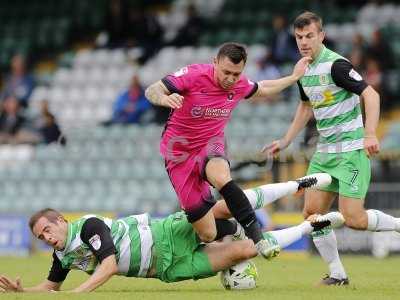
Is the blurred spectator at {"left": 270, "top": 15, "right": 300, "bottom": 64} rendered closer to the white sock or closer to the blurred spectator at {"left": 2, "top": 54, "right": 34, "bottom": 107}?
the blurred spectator at {"left": 2, "top": 54, "right": 34, "bottom": 107}

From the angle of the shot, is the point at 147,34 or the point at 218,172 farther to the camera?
the point at 147,34

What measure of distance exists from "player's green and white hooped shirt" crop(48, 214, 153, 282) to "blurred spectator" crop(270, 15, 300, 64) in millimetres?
9698

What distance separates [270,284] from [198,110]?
188cm

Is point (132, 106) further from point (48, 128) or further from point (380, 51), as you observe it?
point (380, 51)

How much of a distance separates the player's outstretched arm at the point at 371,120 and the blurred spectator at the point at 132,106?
975cm

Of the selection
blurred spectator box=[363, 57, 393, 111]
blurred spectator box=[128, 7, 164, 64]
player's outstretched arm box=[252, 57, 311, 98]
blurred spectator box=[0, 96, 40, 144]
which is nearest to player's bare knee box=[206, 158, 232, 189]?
player's outstretched arm box=[252, 57, 311, 98]

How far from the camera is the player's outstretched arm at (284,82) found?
388 inches

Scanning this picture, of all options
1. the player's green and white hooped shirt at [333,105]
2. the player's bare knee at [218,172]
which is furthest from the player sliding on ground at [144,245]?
the player's bare knee at [218,172]

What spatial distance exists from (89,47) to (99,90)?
73.4 inches

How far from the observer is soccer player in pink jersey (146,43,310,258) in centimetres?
934

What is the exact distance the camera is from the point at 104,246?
9.02 m

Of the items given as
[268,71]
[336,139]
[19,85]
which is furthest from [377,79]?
[336,139]

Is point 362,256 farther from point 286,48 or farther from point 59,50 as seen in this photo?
point 59,50

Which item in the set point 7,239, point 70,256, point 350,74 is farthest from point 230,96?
point 7,239
